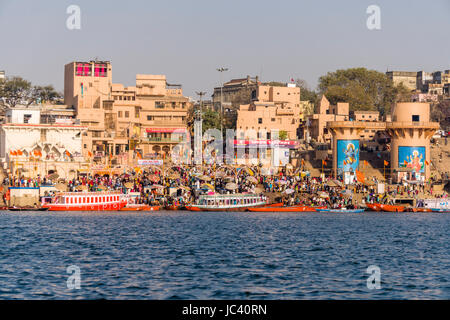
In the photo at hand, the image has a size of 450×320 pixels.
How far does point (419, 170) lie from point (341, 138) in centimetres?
1228

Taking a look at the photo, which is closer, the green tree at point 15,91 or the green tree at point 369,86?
the green tree at point 15,91

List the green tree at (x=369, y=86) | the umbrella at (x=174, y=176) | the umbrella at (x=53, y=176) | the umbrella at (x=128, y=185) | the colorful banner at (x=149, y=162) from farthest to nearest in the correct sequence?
the green tree at (x=369, y=86), the colorful banner at (x=149, y=162), the umbrella at (x=53, y=176), the umbrella at (x=174, y=176), the umbrella at (x=128, y=185)

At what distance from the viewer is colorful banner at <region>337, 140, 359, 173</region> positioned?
345 feet

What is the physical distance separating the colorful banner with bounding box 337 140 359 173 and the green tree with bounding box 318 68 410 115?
39.3 meters

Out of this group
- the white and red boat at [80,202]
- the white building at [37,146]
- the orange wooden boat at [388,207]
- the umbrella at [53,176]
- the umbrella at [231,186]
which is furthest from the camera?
the white building at [37,146]

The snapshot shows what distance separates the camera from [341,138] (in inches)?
4203

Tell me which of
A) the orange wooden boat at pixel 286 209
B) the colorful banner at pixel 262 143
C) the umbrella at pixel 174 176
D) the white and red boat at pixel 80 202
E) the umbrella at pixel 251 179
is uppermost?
the colorful banner at pixel 262 143

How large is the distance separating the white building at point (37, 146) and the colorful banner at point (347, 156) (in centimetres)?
3741

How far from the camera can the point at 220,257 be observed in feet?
145

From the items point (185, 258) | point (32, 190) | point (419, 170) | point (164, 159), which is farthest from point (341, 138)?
point (185, 258)

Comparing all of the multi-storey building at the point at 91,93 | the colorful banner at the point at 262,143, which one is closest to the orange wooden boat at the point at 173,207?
the colorful banner at the point at 262,143

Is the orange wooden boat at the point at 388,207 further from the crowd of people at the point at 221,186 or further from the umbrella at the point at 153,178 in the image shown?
the umbrella at the point at 153,178

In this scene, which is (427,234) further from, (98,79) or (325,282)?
(98,79)

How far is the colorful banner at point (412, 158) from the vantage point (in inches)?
4134
